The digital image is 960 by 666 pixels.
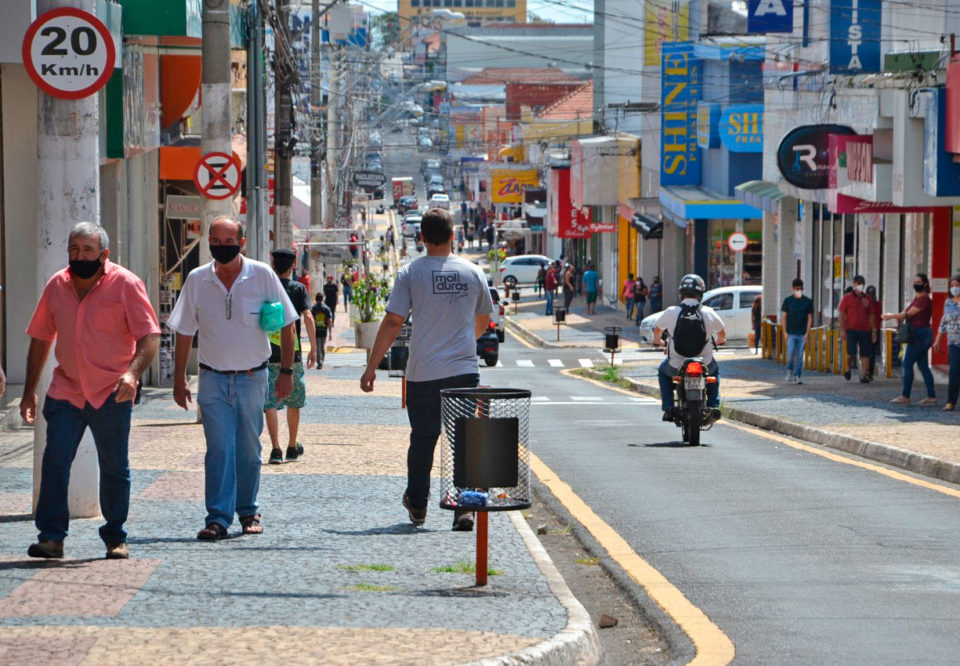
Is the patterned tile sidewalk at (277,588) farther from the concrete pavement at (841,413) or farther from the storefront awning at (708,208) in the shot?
the storefront awning at (708,208)

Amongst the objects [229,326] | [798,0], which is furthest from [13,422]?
[798,0]

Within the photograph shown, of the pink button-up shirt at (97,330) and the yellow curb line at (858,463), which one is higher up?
the pink button-up shirt at (97,330)

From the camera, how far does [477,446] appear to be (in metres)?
7.91

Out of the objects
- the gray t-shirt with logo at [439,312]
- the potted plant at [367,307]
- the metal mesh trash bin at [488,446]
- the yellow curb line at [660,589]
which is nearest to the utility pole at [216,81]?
the yellow curb line at [660,589]

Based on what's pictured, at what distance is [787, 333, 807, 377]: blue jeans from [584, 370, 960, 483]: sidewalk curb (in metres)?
4.46

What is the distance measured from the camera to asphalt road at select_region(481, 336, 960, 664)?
7.61 meters

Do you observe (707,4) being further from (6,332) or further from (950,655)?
(950,655)

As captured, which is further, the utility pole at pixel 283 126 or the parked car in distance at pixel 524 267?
the parked car in distance at pixel 524 267

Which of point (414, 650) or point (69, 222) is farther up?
point (69, 222)

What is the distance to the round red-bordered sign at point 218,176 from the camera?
62.3 ft

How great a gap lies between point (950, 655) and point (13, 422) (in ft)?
39.0

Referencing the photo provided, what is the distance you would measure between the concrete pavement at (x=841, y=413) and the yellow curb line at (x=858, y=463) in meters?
0.32

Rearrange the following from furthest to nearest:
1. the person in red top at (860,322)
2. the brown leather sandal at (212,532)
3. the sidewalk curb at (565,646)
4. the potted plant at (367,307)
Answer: the potted plant at (367,307) < the person in red top at (860,322) < the brown leather sandal at (212,532) < the sidewalk curb at (565,646)

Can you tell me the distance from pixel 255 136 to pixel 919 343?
10.1 metres
